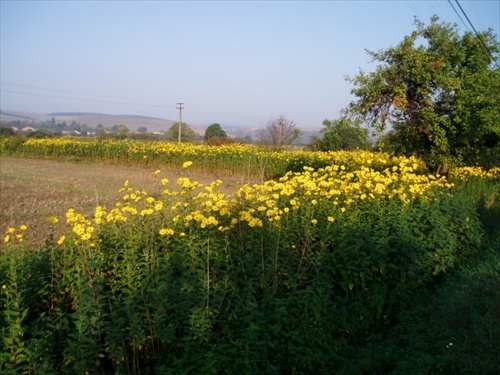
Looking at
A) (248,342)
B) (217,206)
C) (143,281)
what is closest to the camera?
(248,342)

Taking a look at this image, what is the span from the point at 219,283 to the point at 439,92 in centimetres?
1060

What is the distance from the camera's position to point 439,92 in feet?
42.7

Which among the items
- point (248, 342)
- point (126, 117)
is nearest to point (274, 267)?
point (248, 342)

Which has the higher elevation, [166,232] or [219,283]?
[166,232]

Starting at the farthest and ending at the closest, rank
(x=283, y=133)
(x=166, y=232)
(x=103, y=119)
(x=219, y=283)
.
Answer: (x=103, y=119), (x=283, y=133), (x=166, y=232), (x=219, y=283)

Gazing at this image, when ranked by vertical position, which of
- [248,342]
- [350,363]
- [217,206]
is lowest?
[350,363]

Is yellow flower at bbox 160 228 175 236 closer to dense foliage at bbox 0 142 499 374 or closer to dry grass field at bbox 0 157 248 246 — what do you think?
dense foliage at bbox 0 142 499 374

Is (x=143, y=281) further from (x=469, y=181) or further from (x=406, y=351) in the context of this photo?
(x=469, y=181)

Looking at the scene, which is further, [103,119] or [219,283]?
[103,119]

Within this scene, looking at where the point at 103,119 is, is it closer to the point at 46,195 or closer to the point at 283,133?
the point at 283,133

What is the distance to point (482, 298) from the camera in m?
5.50

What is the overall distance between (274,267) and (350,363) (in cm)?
119

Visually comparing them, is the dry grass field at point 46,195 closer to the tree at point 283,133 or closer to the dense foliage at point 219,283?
the dense foliage at point 219,283

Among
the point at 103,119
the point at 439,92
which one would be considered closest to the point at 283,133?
the point at 439,92
